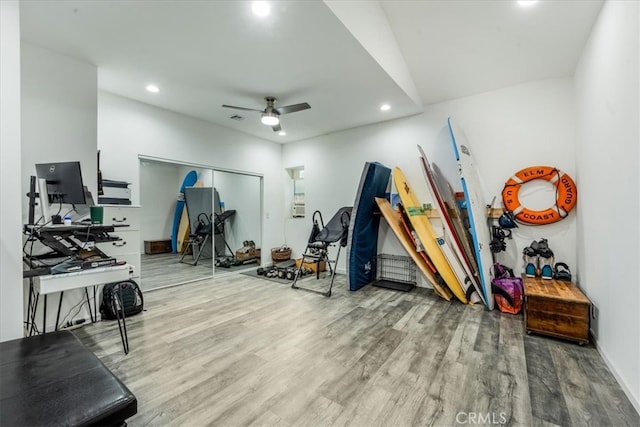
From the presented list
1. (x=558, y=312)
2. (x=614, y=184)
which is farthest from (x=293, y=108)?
(x=558, y=312)

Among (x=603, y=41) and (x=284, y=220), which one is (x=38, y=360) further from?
(x=284, y=220)

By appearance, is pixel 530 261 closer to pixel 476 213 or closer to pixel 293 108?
pixel 476 213

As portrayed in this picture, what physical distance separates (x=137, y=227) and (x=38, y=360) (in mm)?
2595

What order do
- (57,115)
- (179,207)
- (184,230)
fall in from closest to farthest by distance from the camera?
(57,115), (179,207), (184,230)

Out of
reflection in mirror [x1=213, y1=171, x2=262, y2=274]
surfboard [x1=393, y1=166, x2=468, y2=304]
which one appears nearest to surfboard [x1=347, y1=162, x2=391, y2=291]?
surfboard [x1=393, y1=166, x2=468, y2=304]

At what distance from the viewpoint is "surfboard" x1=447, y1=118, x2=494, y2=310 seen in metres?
3.41

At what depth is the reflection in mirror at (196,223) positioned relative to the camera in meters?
4.84

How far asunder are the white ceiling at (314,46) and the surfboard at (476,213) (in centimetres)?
104

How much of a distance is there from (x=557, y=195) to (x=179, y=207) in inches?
243

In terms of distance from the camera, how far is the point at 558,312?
8.59ft

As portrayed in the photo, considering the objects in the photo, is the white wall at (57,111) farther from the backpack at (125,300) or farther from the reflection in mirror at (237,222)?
the reflection in mirror at (237,222)

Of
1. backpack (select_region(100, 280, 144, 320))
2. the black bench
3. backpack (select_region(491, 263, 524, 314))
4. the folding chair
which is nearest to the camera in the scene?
the black bench

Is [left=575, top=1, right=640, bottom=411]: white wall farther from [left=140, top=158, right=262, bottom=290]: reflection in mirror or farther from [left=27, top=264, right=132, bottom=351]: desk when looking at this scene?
[left=140, top=158, right=262, bottom=290]: reflection in mirror

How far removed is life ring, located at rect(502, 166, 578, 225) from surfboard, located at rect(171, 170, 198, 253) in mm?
5257
